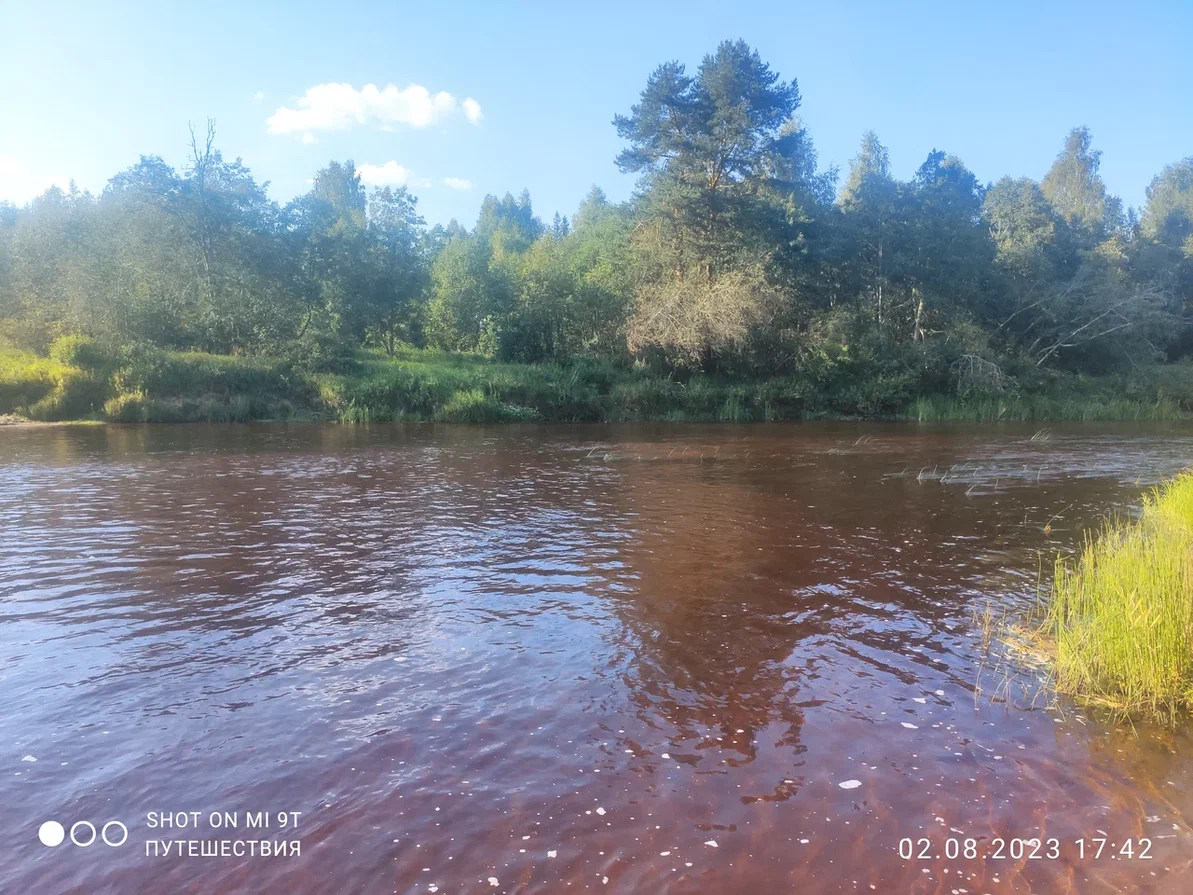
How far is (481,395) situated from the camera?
1451 inches

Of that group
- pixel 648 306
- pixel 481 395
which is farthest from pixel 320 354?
pixel 648 306

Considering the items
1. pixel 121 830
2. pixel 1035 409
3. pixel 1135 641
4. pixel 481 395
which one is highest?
pixel 481 395

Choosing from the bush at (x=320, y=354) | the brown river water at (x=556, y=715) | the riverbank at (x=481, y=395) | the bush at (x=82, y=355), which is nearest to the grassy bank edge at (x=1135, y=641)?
the brown river water at (x=556, y=715)

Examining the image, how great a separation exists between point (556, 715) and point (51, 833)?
10.9 feet

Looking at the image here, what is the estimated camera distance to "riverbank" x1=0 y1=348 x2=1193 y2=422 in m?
34.6

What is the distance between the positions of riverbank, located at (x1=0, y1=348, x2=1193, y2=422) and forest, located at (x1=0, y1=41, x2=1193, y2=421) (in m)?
0.13

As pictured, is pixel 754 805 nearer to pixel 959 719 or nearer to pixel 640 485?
pixel 959 719

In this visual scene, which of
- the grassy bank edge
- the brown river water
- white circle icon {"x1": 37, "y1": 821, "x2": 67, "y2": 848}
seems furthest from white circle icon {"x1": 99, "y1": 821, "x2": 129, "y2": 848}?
the grassy bank edge

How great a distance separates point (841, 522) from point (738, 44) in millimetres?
38533

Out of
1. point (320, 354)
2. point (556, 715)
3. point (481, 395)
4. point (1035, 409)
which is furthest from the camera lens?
point (1035, 409)

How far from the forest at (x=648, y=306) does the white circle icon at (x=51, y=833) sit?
106ft

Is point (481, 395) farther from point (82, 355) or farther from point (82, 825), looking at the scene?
point (82, 825)

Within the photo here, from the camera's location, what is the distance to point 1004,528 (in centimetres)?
1285

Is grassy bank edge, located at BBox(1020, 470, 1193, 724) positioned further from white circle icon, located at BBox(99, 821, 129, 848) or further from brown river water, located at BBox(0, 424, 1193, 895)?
white circle icon, located at BBox(99, 821, 129, 848)
